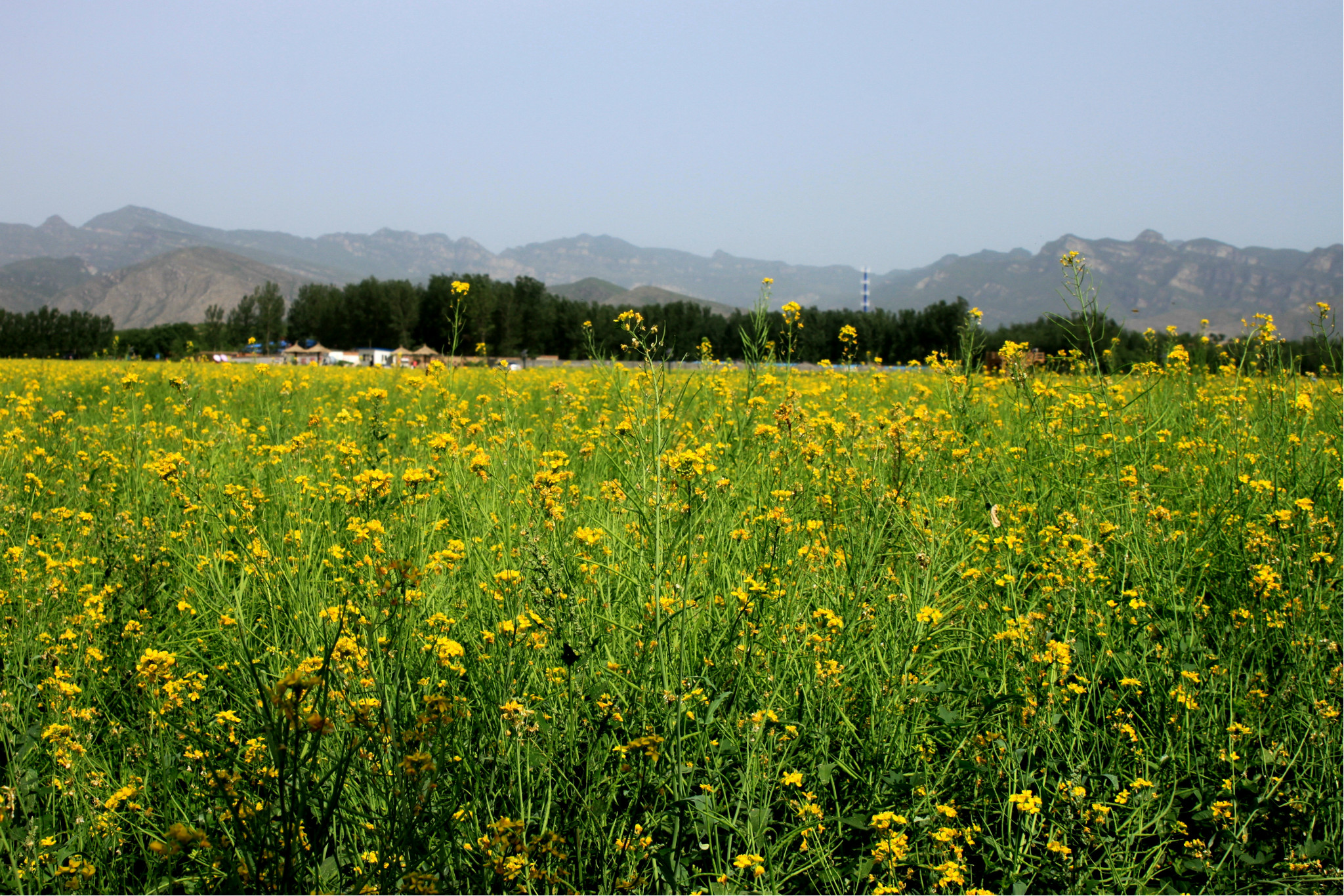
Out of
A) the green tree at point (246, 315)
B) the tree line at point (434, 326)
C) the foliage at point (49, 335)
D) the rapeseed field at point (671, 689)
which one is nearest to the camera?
the rapeseed field at point (671, 689)

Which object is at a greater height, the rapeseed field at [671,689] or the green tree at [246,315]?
the green tree at [246,315]

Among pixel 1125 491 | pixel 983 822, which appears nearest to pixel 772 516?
pixel 983 822

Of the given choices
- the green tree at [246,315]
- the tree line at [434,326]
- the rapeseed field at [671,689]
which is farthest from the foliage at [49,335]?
the rapeseed field at [671,689]

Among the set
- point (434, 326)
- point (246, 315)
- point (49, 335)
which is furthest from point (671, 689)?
point (246, 315)

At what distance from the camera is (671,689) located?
180 centimetres

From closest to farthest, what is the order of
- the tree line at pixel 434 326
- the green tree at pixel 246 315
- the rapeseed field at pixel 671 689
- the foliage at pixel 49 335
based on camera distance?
the rapeseed field at pixel 671 689 → the tree line at pixel 434 326 → the foliage at pixel 49 335 → the green tree at pixel 246 315

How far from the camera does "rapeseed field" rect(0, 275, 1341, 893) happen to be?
156 cm

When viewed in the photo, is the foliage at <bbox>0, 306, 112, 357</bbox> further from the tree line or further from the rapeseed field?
the rapeseed field

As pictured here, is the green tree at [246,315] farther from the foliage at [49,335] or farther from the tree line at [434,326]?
the foliage at [49,335]

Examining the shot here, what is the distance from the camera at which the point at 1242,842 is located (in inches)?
66.7

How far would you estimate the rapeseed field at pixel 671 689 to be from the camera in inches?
61.6

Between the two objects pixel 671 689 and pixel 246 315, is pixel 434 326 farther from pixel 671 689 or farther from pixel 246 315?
pixel 671 689

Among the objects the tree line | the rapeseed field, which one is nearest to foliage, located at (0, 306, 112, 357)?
the tree line

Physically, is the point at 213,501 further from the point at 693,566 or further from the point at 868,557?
the point at 868,557
